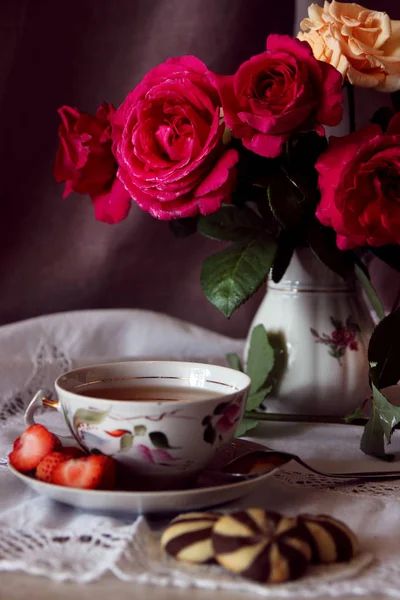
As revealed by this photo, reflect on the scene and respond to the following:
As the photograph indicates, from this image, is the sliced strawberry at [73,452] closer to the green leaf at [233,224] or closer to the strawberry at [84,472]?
the strawberry at [84,472]

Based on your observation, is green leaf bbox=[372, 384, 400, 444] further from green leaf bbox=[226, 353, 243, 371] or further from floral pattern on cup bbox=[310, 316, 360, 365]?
green leaf bbox=[226, 353, 243, 371]

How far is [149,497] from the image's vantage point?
53cm

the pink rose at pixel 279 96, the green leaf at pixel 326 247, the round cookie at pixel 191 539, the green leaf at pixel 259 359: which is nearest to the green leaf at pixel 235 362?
the green leaf at pixel 259 359

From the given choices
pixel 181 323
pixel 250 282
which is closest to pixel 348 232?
pixel 250 282

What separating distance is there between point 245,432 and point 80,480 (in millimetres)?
289

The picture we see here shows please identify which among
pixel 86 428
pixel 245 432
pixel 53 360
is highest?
pixel 86 428

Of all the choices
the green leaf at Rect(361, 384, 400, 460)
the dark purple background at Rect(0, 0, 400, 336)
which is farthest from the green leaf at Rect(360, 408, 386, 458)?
the dark purple background at Rect(0, 0, 400, 336)

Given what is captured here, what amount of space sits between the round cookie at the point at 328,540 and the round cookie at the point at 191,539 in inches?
2.4

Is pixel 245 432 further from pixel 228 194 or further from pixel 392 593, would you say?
pixel 392 593

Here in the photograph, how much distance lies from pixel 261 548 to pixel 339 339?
0.42 m

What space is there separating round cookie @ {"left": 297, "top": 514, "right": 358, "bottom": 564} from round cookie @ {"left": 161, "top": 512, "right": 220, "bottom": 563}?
0.20ft

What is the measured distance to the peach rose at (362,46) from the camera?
742 mm

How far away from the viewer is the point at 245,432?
2.67 feet

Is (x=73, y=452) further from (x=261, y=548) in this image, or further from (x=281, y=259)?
(x=281, y=259)
